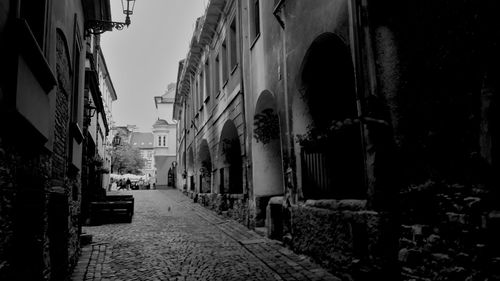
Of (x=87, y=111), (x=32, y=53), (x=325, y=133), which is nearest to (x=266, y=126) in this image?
(x=325, y=133)

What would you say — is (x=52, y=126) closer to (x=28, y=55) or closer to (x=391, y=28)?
(x=28, y=55)

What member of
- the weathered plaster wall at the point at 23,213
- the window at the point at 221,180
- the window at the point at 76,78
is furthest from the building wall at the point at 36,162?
the window at the point at 221,180

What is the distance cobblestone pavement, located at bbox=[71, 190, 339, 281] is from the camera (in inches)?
236

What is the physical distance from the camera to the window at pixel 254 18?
11195 mm

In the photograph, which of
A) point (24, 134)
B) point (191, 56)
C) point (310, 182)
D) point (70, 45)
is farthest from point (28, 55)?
point (191, 56)

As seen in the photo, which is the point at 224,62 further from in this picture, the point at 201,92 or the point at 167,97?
the point at 167,97

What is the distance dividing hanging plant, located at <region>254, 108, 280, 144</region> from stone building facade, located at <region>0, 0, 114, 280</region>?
4.64 metres

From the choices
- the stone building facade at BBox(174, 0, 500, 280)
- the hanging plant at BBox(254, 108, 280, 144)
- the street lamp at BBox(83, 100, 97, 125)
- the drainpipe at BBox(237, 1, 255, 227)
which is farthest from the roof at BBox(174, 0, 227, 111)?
the hanging plant at BBox(254, 108, 280, 144)

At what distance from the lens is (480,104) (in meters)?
3.32

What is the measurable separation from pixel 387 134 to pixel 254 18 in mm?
7753

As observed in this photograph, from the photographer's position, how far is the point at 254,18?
11414mm

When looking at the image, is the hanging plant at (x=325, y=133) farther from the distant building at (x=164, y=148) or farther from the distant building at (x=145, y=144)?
the distant building at (x=145, y=144)

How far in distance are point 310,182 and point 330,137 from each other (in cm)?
146

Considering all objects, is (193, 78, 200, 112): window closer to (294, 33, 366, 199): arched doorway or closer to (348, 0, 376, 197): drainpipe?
(294, 33, 366, 199): arched doorway
